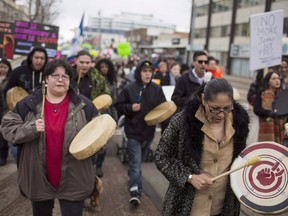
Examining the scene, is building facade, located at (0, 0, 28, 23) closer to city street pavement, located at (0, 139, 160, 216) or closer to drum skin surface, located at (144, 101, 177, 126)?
city street pavement, located at (0, 139, 160, 216)

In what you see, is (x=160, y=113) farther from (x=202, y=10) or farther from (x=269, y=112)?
(x=202, y=10)

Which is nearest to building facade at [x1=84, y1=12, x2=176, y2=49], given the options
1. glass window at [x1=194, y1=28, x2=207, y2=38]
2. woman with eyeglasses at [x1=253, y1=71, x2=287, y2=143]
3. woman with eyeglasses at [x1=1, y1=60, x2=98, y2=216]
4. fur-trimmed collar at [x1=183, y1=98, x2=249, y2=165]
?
glass window at [x1=194, y1=28, x2=207, y2=38]

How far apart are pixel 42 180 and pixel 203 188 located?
131 cm

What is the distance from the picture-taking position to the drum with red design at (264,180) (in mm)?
2234

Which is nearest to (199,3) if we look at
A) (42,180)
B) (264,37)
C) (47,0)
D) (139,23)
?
(47,0)

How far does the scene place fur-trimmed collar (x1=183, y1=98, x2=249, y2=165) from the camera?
2.38m

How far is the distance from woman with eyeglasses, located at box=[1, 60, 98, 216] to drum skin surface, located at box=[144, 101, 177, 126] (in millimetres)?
1712

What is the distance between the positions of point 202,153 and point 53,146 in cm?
119

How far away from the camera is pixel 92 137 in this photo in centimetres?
275

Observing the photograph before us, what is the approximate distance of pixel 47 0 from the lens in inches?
1036

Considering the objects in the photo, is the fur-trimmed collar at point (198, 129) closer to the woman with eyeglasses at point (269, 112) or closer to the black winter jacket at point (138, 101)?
the black winter jacket at point (138, 101)

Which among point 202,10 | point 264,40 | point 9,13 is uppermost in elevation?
point 202,10

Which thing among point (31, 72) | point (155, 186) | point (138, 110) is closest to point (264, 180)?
point (138, 110)

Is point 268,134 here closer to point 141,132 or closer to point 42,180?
point 141,132
